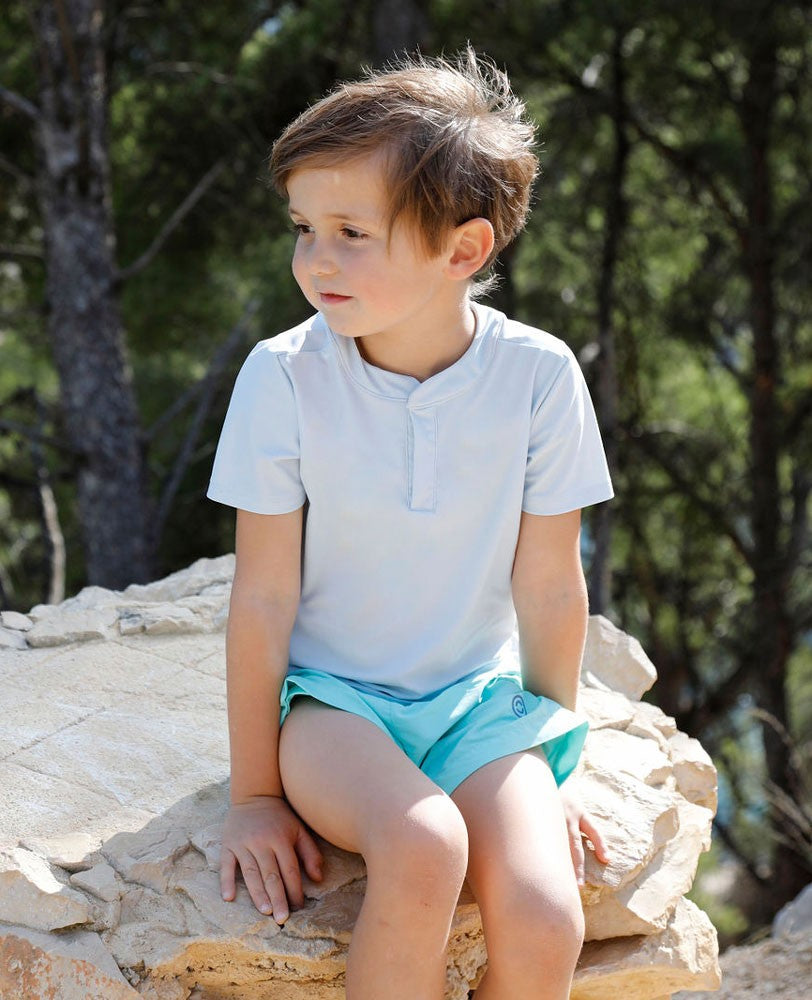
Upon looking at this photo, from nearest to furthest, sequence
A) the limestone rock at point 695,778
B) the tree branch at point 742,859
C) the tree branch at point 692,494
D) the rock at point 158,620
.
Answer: the limestone rock at point 695,778
the rock at point 158,620
the tree branch at point 692,494
the tree branch at point 742,859

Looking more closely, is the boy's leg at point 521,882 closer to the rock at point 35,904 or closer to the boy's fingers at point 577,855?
the boy's fingers at point 577,855

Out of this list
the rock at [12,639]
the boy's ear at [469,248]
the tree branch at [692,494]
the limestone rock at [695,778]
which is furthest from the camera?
the tree branch at [692,494]

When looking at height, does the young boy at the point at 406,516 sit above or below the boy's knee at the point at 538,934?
above

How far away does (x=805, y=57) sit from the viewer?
552 centimetres

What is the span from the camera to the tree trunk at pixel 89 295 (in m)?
4.24

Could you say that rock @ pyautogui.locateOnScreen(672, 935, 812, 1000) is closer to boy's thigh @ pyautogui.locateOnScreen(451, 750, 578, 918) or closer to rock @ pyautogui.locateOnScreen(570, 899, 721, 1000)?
rock @ pyautogui.locateOnScreen(570, 899, 721, 1000)

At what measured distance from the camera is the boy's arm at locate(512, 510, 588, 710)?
169 cm

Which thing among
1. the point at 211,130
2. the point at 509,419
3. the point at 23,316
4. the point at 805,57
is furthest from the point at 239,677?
the point at 805,57

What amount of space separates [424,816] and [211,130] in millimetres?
4440

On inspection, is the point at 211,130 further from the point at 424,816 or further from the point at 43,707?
the point at 424,816

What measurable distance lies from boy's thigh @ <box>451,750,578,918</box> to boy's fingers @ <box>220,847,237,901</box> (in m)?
0.30

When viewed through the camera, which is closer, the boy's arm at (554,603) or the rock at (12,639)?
the boy's arm at (554,603)

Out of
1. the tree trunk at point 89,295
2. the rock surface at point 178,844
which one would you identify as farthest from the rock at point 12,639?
the tree trunk at point 89,295

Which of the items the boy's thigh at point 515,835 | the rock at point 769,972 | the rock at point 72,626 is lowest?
the rock at point 769,972
